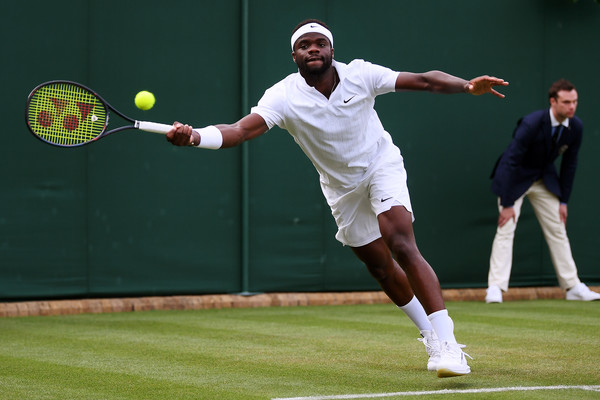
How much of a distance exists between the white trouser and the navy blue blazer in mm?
125

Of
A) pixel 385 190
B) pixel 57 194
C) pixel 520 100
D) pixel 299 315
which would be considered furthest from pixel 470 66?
pixel 385 190

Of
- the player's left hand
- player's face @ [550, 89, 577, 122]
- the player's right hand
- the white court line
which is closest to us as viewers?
the white court line

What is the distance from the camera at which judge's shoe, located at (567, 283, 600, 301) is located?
11.1m

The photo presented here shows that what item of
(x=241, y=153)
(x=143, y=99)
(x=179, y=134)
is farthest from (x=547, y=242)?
(x=179, y=134)

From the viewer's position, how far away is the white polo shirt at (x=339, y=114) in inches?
241

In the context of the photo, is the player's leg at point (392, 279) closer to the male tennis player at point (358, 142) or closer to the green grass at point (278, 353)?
the male tennis player at point (358, 142)

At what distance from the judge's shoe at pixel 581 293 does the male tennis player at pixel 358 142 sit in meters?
5.11

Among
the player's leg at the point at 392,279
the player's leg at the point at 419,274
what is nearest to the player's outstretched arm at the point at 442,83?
the player's leg at the point at 419,274

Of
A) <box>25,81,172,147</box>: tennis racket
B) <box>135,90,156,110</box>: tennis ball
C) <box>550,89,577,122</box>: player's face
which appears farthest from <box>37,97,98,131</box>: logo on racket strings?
<box>550,89,577,122</box>: player's face

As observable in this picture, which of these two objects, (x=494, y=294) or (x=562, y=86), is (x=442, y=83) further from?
(x=494, y=294)

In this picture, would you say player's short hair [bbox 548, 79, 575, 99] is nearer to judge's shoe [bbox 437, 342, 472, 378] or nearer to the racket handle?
judge's shoe [bbox 437, 342, 472, 378]

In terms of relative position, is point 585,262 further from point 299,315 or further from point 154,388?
point 154,388

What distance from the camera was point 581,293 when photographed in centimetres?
1114

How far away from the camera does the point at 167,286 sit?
34.4ft
